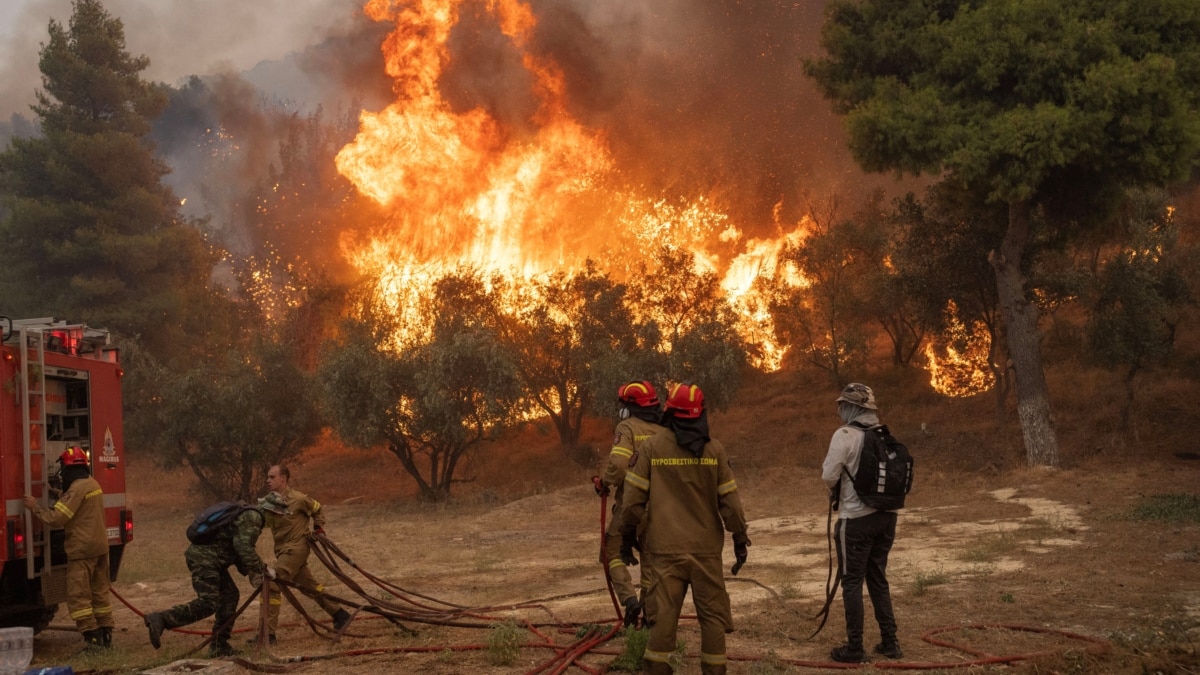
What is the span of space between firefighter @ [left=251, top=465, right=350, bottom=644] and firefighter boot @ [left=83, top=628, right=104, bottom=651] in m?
1.50

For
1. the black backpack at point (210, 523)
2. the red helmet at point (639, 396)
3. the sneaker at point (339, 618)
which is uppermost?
the red helmet at point (639, 396)

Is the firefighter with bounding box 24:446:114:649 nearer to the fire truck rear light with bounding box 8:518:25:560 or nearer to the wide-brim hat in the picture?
the fire truck rear light with bounding box 8:518:25:560

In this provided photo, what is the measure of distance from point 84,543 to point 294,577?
2.10 meters

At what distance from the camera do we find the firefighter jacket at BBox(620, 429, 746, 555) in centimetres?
730

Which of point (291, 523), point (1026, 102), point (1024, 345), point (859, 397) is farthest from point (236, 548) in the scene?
point (1026, 102)

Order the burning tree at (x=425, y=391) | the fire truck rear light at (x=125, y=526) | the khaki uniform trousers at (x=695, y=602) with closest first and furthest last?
the khaki uniform trousers at (x=695, y=602) < the fire truck rear light at (x=125, y=526) < the burning tree at (x=425, y=391)

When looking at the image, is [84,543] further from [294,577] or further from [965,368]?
[965,368]

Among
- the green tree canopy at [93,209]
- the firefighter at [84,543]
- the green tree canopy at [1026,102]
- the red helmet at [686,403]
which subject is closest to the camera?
the red helmet at [686,403]

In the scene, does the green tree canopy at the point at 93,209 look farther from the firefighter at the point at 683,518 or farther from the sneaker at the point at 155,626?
the firefighter at the point at 683,518

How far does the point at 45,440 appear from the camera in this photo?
10.5 metres

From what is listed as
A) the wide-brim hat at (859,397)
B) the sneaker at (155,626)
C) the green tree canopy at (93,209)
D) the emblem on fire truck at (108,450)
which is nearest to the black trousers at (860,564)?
the wide-brim hat at (859,397)

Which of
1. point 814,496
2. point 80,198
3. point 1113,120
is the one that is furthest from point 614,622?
point 80,198

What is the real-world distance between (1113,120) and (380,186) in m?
31.8

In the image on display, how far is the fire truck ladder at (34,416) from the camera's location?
9992 mm
